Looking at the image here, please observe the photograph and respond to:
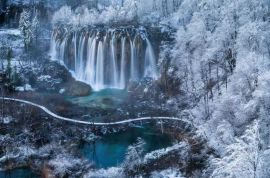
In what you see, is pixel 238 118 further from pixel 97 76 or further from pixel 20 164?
pixel 97 76

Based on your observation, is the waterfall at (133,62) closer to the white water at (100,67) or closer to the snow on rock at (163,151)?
the white water at (100,67)

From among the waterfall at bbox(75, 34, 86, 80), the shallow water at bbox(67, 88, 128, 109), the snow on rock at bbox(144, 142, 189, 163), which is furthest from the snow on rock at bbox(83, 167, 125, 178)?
the waterfall at bbox(75, 34, 86, 80)

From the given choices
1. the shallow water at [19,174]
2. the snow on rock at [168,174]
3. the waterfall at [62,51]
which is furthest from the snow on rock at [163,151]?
the waterfall at [62,51]

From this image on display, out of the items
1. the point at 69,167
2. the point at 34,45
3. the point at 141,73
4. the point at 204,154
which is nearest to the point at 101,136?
the point at 69,167

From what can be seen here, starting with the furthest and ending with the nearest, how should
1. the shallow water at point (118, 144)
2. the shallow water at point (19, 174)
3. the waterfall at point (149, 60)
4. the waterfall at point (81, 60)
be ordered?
the waterfall at point (81, 60) < the waterfall at point (149, 60) < the shallow water at point (118, 144) < the shallow water at point (19, 174)

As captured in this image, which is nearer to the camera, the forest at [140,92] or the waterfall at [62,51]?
the forest at [140,92]

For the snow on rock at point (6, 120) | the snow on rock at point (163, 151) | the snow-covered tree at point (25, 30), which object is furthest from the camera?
the snow-covered tree at point (25, 30)

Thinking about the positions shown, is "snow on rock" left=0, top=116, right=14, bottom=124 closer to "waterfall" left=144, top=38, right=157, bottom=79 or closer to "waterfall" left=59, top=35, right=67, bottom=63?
"waterfall" left=144, top=38, right=157, bottom=79
